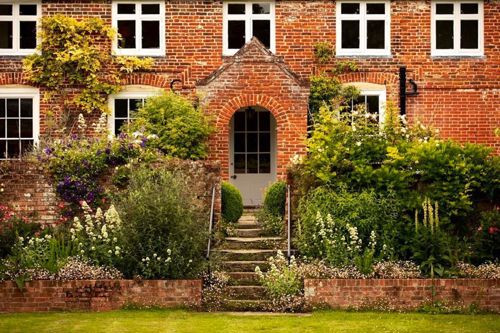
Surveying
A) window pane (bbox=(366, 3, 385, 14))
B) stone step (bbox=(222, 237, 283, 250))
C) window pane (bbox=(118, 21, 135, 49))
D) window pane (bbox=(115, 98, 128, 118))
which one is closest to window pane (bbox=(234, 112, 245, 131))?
window pane (bbox=(115, 98, 128, 118))

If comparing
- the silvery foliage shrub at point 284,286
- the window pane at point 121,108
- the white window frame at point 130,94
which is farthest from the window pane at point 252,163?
the silvery foliage shrub at point 284,286

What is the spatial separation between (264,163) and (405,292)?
10.3 m

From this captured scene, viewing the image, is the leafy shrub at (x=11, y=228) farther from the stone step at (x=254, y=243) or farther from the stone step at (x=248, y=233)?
the stone step at (x=248, y=233)

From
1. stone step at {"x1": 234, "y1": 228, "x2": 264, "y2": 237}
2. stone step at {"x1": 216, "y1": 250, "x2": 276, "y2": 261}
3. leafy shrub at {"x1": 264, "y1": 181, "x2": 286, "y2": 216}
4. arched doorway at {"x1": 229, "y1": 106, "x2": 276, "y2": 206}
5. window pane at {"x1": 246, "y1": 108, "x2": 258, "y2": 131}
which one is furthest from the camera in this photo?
window pane at {"x1": 246, "y1": 108, "x2": 258, "y2": 131}

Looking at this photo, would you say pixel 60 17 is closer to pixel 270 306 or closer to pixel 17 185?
pixel 17 185

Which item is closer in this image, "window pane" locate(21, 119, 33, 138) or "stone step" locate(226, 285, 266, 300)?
"stone step" locate(226, 285, 266, 300)

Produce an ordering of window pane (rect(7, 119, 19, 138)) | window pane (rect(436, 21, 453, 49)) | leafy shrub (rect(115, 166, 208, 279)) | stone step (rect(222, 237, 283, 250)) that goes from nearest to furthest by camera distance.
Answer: leafy shrub (rect(115, 166, 208, 279)), stone step (rect(222, 237, 283, 250)), window pane (rect(7, 119, 19, 138)), window pane (rect(436, 21, 453, 49))

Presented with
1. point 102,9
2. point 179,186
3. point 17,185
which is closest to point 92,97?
point 102,9

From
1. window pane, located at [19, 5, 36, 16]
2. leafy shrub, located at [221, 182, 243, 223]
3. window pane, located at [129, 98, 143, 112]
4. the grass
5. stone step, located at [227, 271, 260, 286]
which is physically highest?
window pane, located at [19, 5, 36, 16]

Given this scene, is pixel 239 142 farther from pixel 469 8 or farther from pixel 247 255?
pixel 247 255

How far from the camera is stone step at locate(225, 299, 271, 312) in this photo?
14969mm

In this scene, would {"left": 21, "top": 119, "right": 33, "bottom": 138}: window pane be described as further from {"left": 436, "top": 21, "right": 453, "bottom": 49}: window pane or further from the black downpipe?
{"left": 436, "top": 21, "right": 453, "bottom": 49}: window pane

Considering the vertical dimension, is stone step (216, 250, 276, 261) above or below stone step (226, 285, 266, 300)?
above

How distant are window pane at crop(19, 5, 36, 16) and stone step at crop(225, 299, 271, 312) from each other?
1218 cm
